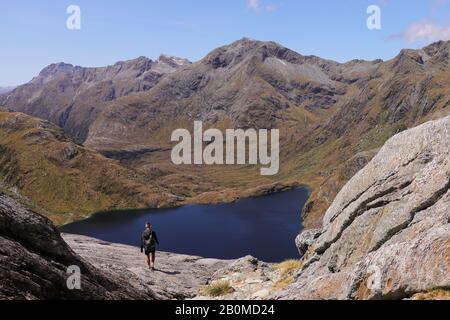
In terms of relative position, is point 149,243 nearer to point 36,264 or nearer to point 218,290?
point 218,290

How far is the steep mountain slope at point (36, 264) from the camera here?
14594 millimetres

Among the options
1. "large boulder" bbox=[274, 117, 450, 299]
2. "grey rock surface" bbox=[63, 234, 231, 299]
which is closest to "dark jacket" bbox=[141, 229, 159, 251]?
"grey rock surface" bbox=[63, 234, 231, 299]

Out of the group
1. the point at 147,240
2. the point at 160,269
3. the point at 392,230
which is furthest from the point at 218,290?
the point at 392,230

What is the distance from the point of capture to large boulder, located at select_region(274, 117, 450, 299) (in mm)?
14080

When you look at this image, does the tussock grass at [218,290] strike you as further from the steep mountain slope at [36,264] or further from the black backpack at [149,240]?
the steep mountain slope at [36,264]

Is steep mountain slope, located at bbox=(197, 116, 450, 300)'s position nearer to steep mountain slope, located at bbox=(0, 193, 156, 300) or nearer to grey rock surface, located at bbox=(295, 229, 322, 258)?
grey rock surface, located at bbox=(295, 229, 322, 258)

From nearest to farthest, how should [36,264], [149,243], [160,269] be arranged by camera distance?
[36,264], [149,243], [160,269]

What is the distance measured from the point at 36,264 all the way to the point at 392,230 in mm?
14589

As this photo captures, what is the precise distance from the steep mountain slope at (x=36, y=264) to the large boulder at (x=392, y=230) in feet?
28.3

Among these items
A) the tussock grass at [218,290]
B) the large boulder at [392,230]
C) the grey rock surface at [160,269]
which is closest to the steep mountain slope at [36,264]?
the grey rock surface at [160,269]

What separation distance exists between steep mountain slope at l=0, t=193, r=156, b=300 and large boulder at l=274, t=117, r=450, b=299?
8625 millimetres

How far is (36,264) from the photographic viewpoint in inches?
629
